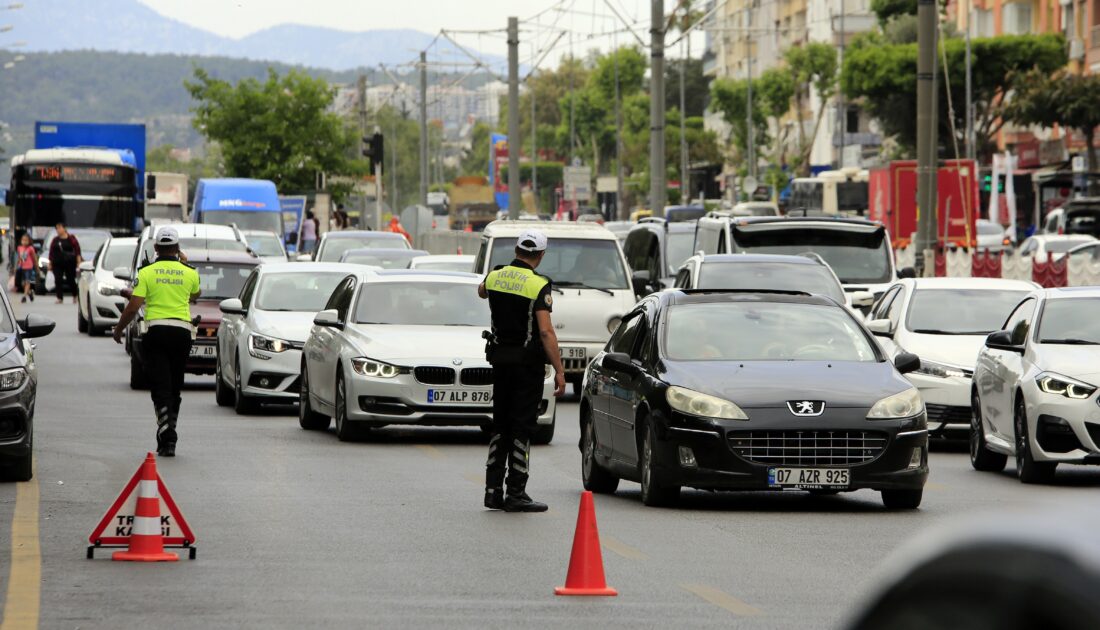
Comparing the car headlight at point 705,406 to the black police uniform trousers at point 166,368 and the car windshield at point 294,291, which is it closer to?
the black police uniform trousers at point 166,368

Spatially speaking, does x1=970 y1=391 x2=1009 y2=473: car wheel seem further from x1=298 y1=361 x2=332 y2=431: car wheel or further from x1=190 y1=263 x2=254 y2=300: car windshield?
x1=190 y1=263 x2=254 y2=300: car windshield

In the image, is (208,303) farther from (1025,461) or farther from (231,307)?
(1025,461)

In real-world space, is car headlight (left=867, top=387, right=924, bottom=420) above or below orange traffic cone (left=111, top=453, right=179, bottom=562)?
above

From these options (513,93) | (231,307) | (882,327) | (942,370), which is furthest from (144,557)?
(513,93)

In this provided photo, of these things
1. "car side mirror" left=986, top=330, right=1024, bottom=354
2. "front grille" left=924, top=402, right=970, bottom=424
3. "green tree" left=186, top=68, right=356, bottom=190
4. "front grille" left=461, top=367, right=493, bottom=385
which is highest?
"green tree" left=186, top=68, right=356, bottom=190

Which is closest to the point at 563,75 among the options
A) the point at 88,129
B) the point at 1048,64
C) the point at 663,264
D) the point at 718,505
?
the point at 1048,64

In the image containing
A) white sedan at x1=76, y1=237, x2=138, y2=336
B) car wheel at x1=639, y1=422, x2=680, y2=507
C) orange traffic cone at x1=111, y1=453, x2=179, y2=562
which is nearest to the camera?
orange traffic cone at x1=111, y1=453, x2=179, y2=562

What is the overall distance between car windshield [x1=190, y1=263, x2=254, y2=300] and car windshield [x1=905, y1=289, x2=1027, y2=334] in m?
10.0

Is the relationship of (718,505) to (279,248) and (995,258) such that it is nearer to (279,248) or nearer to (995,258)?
(995,258)

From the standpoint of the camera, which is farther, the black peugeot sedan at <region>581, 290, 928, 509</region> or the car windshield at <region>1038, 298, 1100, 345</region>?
the car windshield at <region>1038, 298, 1100, 345</region>

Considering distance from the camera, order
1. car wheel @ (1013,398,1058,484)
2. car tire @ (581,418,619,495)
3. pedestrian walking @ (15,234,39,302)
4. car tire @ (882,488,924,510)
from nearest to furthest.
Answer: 1. car tire @ (882,488,924,510)
2. car tire @ (581,418,619,495)
3. car wheel @ (1013,398,1058,484)
4. pedestrian walking @ (15,234,39,302)

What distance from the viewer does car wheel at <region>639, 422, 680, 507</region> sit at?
41.2 ft

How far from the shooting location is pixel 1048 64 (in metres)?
76.2

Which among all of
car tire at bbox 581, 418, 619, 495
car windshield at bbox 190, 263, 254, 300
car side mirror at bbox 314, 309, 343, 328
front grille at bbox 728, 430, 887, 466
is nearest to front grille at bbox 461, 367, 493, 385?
car side mirror at bbox 314, 309, 343, 328
